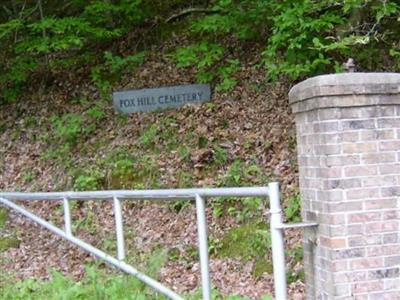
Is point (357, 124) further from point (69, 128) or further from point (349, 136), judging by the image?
point (69, 128)

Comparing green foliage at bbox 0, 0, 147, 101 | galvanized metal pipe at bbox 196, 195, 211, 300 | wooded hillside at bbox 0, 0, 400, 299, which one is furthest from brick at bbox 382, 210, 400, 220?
green foliage at bbox 0, 0, 147, 101

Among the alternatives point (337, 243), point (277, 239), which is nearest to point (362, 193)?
point (337, 243)

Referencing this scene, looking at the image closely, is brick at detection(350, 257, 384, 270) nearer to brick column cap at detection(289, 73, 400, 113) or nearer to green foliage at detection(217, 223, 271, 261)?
brick column cap at detection(289, 73, 400, 113)

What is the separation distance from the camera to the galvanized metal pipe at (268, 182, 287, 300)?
3.23 m

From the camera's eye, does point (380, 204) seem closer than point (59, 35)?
Yes

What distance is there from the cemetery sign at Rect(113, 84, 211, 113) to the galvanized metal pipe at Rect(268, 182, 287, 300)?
19.4 feet

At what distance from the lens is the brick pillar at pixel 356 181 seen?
3.18 meters

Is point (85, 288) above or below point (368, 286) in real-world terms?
A: below

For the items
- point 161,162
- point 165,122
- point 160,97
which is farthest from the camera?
point 160,97

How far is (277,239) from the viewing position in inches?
128

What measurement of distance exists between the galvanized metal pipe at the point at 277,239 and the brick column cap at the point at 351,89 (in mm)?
534

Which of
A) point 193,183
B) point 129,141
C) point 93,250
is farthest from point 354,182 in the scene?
point 129,141

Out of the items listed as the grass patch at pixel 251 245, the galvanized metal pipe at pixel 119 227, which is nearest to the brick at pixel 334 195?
the galvanized metal pipe at pixel 119 227

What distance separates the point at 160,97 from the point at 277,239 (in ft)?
21.0
